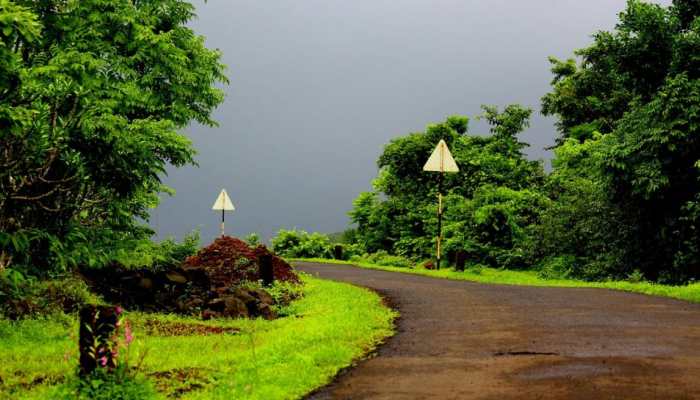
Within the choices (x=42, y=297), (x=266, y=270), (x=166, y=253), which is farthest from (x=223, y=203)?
(x=42, y=297)

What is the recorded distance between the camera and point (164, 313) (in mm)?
15875

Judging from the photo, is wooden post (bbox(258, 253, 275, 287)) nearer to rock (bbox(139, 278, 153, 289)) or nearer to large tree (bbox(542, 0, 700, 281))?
rock (bbox(139, 278, 153, 289))

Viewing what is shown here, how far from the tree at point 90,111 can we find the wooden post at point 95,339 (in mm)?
2272

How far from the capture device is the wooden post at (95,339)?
23.5 feet

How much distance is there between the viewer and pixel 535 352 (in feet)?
31.0

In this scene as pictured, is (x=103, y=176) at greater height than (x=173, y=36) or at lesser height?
lesser

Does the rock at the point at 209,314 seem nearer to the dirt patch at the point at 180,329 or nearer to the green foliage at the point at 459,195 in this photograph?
the dirt patch at the point at 180,329

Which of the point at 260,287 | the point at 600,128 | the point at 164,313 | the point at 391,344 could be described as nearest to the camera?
the point at 391,344

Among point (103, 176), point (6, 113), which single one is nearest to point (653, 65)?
point (103, 176)

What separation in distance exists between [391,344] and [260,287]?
956 centimetres

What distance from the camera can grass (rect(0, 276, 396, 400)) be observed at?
7.93 metres

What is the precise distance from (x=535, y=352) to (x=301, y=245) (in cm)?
3459

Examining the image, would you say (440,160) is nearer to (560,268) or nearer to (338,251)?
(560,268)

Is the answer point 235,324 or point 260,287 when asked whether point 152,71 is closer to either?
point 260,287
